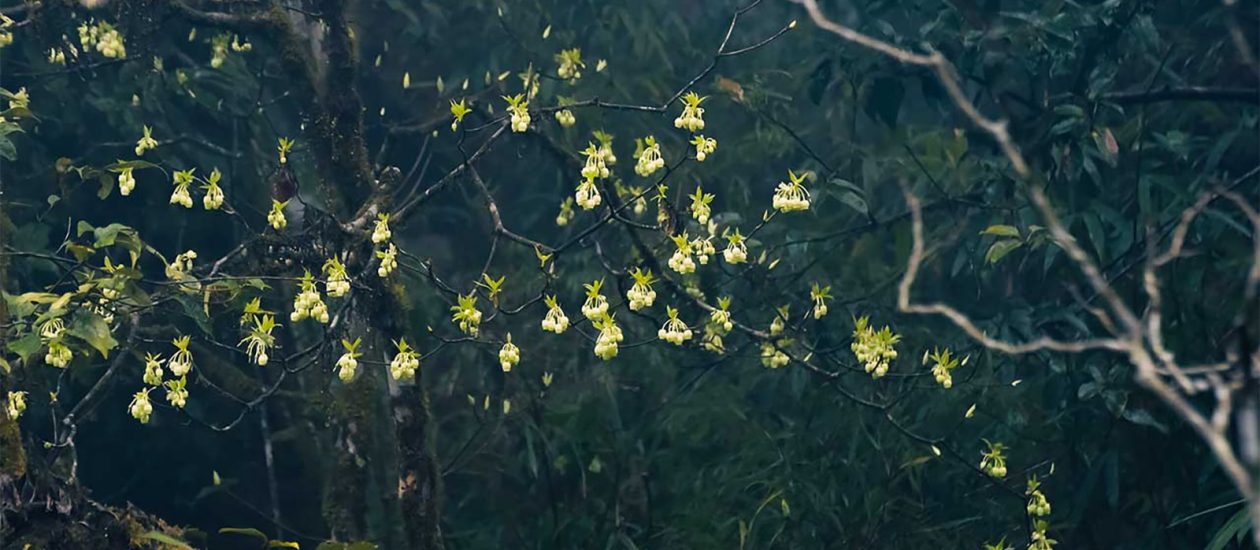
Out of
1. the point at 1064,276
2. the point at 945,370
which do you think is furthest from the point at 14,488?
the point at 1064,276

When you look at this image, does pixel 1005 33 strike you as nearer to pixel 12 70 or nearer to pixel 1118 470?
pixel 1118 470

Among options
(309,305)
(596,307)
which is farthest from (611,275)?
(309,305)

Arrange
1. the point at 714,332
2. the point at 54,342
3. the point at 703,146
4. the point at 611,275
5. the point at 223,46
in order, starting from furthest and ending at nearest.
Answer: the point at 611,275
the point at 223,46
the point at 714,332
the point at 703,146
the point at 54,342

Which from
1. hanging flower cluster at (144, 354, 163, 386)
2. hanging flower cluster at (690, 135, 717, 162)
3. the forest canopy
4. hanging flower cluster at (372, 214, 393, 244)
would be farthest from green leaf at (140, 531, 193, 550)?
hanging flower cluster at (690, 135, 717, 162)

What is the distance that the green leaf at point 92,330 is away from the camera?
80.1 inches

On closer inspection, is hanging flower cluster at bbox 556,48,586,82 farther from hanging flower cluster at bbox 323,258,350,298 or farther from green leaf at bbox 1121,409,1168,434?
green leaf at bbox 1121,409,1168,434

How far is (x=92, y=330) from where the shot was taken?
205 cm

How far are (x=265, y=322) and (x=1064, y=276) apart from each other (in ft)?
6.30

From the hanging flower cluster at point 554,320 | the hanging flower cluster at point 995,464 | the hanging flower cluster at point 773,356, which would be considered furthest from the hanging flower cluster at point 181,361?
the hanging flower cluster at point 995,464

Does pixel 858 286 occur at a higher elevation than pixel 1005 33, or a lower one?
lower

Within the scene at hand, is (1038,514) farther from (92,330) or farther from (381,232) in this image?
(92,330)

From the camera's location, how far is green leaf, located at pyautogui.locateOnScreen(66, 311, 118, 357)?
2.04m

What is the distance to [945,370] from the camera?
250 centimetres

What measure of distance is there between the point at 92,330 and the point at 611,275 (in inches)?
56.3
